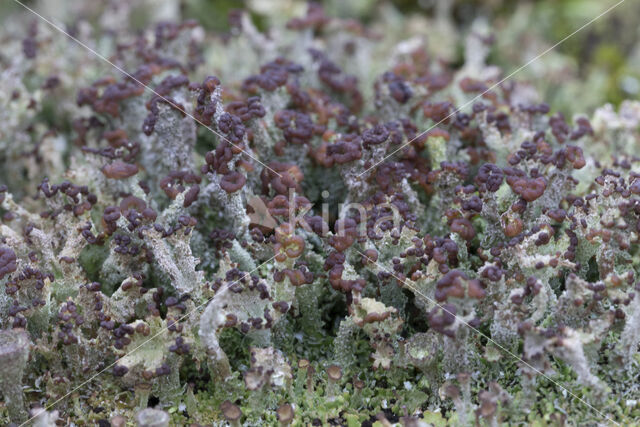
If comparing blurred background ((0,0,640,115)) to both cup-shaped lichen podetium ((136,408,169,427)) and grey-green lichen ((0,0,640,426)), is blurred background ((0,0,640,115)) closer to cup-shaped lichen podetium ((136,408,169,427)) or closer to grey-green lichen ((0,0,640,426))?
grey-green lichen ((0,0,640,426))

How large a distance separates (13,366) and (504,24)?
4.93m

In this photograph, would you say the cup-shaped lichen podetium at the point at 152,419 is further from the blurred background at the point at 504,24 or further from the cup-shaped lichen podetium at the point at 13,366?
the blurred background at the point at 504,24

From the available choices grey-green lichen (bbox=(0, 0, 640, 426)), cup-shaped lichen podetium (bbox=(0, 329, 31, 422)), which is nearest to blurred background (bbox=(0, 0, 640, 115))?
grey-green lichen (bbox=(0, 0, 640, 426))

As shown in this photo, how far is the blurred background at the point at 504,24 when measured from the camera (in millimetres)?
4844

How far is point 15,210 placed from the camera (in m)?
3.13

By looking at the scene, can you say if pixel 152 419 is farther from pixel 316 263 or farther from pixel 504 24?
pixel 504 24

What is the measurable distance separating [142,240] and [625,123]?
287cm

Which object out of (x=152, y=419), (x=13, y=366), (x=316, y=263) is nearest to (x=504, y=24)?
(x=316, y=263)

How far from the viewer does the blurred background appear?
15.9 ft

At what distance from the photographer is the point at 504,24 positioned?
18.2ft

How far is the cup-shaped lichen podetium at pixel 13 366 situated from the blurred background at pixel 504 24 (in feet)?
10.8

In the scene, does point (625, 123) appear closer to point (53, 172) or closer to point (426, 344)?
point (426, 344)

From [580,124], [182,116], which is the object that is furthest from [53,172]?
[580,124]

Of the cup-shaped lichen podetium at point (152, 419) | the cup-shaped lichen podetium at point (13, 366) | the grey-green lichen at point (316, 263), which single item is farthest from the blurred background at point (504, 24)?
the cup-shaped lichen podetium at point (152, 419)
